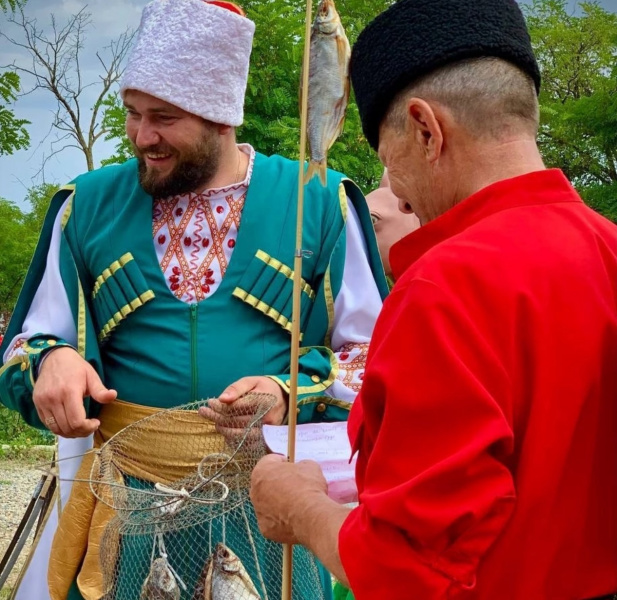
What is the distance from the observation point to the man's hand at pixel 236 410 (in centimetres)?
243

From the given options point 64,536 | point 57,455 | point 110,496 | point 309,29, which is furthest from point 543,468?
point 57,455

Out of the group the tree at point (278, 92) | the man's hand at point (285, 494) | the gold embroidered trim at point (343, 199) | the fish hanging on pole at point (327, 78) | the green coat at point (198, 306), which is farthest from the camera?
the tree at point (278, 92)

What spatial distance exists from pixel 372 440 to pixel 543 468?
0.84ft

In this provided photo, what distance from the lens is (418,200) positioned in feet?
5.23

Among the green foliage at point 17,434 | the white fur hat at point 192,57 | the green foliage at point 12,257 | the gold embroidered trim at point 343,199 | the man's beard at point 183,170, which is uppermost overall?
the white fur hat at point 192,57

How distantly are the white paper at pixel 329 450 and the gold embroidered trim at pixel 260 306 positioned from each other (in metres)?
0.52

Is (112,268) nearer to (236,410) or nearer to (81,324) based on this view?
(81,324)

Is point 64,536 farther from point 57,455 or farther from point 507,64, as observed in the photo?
point 507,64

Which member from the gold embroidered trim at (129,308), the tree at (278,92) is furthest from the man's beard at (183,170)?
the tree at (278,92)

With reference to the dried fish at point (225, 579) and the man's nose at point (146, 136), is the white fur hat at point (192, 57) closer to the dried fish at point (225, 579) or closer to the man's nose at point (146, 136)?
the man's nose at point (146, 136)

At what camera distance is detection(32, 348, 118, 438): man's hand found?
2527 millimetres

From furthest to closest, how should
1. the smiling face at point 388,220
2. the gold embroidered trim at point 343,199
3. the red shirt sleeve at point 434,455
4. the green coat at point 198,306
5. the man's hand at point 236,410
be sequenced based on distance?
the smiling face at point 388,220 < the gold embroidered trim at point 343,199 < the green coat at point 198,306 < the man's hand at point 236,410 < the red shirt sleeve at point 434,455

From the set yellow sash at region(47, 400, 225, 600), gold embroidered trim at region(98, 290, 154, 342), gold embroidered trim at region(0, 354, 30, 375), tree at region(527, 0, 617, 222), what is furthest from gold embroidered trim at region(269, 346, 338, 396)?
tree at region(527, 0, 617, 222)

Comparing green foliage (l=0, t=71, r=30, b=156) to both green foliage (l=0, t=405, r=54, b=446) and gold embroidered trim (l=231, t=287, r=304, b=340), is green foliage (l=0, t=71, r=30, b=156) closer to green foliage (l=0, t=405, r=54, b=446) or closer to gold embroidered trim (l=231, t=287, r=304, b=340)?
green foliage (l=0, t=405, r=54, b=446)
